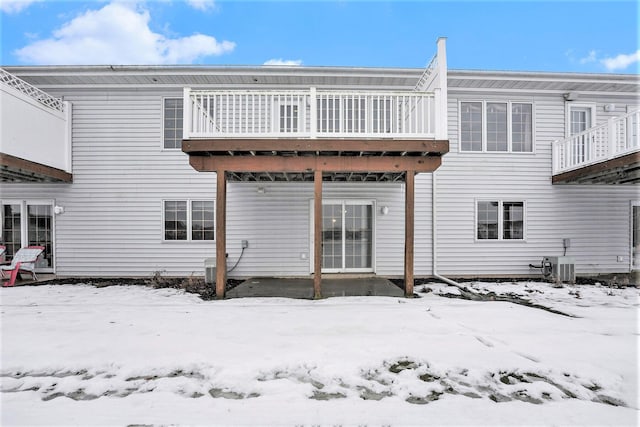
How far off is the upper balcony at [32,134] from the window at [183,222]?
264cm

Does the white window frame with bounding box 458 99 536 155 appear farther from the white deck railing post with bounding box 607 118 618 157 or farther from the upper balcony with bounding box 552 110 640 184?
the white deck railing post with bounding box 607 118 618 157

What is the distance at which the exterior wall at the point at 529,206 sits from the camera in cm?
830

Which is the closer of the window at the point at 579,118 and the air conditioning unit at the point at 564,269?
the air conditioning unit at the point at 564,269

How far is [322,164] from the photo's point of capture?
598 centimetres

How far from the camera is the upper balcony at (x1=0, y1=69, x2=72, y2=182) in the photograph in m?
6.47

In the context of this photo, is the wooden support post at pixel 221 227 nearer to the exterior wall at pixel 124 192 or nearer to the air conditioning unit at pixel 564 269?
the exterior wall at pixel 124 192

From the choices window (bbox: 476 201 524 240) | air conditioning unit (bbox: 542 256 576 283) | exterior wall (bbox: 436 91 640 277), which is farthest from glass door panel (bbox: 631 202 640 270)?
window (bbox: 476 201 524 240)

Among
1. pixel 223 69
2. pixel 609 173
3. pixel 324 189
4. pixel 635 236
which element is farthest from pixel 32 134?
pixel 635 236

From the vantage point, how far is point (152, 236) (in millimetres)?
8141

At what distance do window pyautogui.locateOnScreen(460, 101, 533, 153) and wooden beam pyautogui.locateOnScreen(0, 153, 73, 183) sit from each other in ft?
33.8

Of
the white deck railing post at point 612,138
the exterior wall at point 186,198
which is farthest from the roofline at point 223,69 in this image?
the white deck railing post at point 612,138

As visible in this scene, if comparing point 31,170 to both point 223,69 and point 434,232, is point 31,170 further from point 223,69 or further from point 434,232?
point 434,232

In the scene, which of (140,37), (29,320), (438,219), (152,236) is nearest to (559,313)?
(438,219)

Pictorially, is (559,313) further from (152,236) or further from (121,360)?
(152,236)
